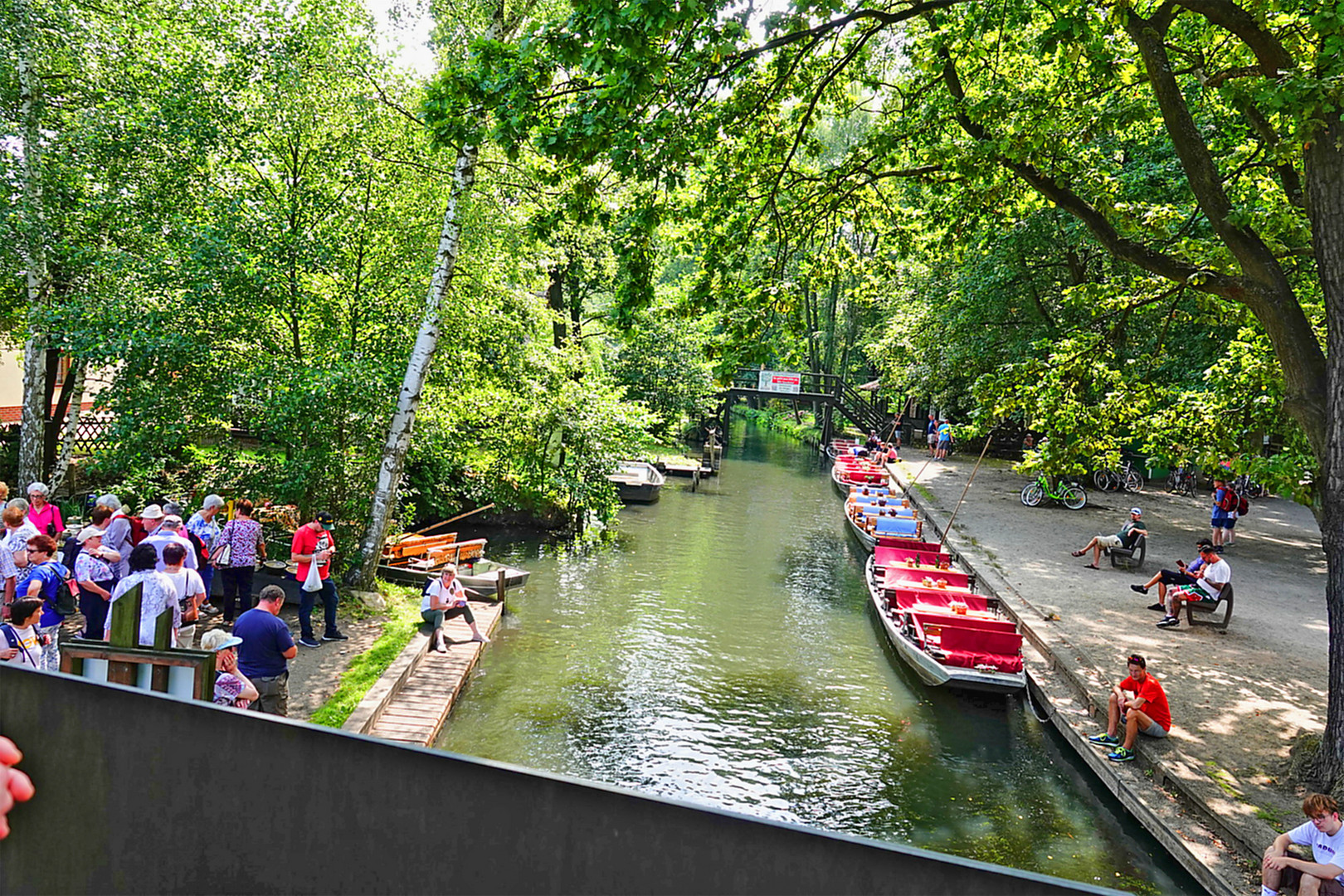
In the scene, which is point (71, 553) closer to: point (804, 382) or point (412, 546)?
point (412, 546)

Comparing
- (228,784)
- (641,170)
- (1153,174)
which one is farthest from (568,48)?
(1153,174)

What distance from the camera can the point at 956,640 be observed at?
11938 millimetres

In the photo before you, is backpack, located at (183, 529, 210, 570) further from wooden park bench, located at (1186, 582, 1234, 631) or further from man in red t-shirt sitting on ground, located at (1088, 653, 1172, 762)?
wooden park bench, located at (1186, 582, 1234, 631)

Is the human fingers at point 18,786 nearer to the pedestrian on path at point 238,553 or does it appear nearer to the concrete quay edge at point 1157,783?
the concrete quay edge at point 1157,783

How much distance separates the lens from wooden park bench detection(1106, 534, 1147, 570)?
17.1m

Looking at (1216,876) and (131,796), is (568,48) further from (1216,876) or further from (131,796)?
Result: (1216,876)

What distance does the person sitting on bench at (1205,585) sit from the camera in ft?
42.6

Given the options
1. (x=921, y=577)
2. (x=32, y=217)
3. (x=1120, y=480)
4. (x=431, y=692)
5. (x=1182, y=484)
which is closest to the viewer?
(x=431, y=692)

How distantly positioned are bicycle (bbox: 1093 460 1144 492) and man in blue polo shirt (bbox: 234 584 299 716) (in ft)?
90.1

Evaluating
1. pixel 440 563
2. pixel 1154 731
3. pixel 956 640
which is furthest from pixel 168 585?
pixel 956 640

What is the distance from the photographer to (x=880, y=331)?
48188 millimetres

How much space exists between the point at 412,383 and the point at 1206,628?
1284 centimetres

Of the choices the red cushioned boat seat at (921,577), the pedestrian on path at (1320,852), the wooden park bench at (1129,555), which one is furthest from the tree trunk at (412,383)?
the wooden park bench at (1129,555)

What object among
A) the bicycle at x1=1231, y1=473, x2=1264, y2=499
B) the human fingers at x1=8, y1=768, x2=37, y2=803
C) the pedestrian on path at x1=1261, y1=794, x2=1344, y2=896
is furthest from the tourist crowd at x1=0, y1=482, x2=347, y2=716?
the bicycle at x1=1231, y1=473, x2=1264, y2=499
